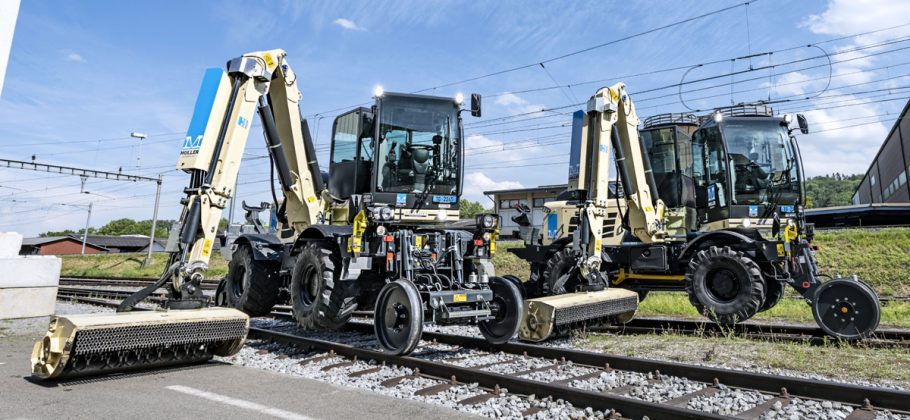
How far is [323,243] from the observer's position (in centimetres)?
834

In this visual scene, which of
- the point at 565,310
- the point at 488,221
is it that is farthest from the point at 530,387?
the point at 488,221

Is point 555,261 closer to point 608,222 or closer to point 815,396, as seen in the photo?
point 608,222

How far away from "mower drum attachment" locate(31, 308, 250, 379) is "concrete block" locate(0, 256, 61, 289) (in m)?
5.74

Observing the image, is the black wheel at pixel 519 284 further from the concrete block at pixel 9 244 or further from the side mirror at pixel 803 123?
the concrete block at pixel 9 244

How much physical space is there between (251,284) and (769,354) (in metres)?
7.91

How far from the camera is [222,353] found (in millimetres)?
6840

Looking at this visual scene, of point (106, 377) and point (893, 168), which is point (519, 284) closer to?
point (106, 377)

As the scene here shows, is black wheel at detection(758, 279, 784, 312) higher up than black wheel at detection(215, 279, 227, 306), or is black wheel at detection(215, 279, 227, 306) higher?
black wheel at detection(758, 279, 784, 312)

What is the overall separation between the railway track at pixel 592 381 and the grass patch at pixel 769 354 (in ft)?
4.32

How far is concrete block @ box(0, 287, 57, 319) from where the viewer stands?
9.98 m

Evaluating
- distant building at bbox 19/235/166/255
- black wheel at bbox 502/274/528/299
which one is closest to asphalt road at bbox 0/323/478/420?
black wheel at bbox 502/274/528/299

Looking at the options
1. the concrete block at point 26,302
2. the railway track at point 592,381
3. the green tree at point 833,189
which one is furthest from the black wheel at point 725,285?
the green tree at point 833,189

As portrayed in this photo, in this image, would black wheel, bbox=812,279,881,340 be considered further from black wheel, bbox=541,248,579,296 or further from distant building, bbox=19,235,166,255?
distant building, bbox=19,235,166,255

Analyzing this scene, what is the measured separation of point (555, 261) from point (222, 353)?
6.68 metres
